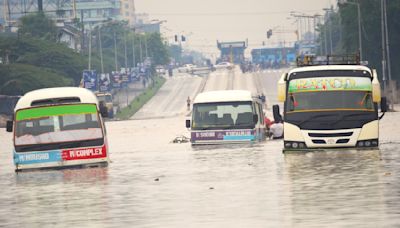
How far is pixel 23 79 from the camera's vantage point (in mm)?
119375

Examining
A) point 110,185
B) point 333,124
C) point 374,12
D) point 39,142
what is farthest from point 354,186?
point 374,12

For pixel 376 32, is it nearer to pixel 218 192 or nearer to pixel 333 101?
pixel 333 101

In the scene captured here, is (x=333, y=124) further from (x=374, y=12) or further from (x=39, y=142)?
(x=374, y=12)

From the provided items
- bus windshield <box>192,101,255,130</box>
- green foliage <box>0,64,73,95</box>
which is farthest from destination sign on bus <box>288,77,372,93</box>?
green foliage <box>0,64,73,95</box>

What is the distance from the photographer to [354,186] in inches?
873

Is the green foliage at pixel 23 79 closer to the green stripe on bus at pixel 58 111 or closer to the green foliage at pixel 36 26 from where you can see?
the green foliage at pixel 36 26

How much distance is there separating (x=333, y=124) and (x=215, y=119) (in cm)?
1013

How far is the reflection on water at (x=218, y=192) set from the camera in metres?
18.0

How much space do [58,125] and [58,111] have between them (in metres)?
0.38

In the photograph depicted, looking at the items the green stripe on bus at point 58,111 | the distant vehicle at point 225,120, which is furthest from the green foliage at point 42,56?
the green stripe on bus at point 58,111

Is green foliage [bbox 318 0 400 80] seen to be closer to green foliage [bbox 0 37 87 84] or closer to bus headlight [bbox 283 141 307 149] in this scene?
green foliage [bbox 0 37 87 84]

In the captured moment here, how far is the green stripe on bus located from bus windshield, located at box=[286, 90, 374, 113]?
4866 millimetres

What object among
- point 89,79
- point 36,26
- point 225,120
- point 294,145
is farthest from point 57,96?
point 36,26

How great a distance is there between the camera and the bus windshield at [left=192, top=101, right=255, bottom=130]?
40.8m
